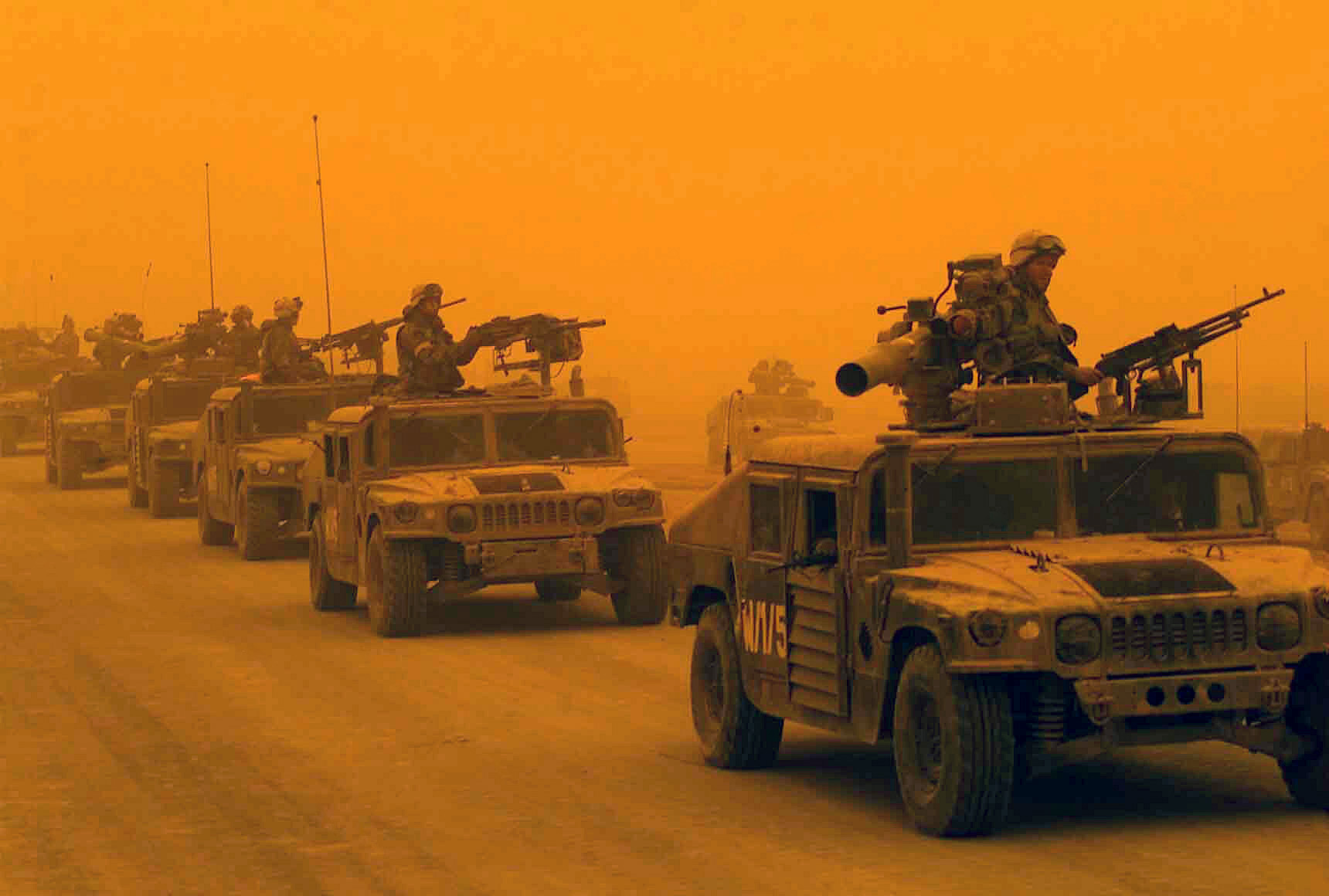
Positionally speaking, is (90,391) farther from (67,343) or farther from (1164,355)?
(1164,355)

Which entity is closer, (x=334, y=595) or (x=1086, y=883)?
(x=1086, y=883)

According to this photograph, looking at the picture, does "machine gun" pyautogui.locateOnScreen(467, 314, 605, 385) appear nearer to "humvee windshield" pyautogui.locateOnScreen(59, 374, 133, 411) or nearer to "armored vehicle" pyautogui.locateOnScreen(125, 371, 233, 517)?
"armored vehicle" pyautogui.locateOnScreen(125, 371, 233, 517)

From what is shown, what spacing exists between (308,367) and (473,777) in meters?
15.9

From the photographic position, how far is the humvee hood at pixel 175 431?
30.3 meters

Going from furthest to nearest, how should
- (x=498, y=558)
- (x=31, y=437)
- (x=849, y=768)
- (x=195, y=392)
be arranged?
(x=31, y=437)
(x=195, y=392)
(x=498, y=558)
(x=849, y=768)

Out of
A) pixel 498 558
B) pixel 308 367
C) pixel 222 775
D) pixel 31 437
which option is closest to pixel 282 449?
pixel 308 367

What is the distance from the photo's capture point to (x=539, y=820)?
10406 mm

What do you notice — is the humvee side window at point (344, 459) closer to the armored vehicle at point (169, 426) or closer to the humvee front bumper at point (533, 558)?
the humvee front bumper at point (533, 558)

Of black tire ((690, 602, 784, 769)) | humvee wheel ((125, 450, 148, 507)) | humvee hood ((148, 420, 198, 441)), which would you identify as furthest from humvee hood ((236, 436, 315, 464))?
black tire ((690, 602, 784, 769))

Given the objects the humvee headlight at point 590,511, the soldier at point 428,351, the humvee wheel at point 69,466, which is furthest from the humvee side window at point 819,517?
the humvee wheel at point 69,466

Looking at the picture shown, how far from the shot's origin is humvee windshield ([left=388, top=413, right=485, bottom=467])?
18.6 meters

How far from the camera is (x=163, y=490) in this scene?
31.2 meters

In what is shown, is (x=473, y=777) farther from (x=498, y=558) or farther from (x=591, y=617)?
(x=591, y=617)

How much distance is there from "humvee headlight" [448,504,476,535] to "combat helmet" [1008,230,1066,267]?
21.2 ft
